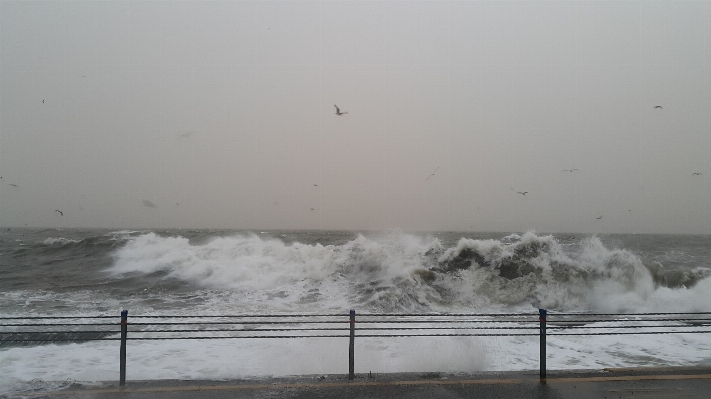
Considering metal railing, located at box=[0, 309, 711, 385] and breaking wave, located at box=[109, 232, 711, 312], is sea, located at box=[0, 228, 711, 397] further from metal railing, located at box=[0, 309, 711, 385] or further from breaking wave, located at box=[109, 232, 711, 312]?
metal railing, located at box=[0, 309, 711, 385]

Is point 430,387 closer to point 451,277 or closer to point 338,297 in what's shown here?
point 338,297

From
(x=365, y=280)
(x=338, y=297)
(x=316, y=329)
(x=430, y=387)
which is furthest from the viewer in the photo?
(x=365, y=280)

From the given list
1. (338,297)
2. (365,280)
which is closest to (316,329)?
(338,297)

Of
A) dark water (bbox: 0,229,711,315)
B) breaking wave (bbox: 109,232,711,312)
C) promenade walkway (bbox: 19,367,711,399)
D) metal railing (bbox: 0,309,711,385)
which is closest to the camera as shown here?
promenade walkway (bbox: 19,367,711,399)

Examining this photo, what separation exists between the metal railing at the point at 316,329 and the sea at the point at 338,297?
1.49ft

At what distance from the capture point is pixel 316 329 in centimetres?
662

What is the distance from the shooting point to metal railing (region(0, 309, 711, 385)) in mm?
6465

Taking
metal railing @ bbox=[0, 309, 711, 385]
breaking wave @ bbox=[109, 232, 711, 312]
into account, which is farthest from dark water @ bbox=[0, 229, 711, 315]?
metal railing @ bbox=[0, 309, 711, 385]

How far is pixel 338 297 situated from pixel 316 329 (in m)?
13.4

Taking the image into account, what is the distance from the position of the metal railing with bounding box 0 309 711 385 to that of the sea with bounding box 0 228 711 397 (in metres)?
0.45

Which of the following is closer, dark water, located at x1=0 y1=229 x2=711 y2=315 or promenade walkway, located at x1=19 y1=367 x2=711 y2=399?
promenade walkway, located at x1=19 y1=367 x2=711 y2=399

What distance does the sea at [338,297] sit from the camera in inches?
368

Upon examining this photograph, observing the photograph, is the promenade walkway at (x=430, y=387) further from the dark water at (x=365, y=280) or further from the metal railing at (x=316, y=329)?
the dark water at (x=365, y=280)

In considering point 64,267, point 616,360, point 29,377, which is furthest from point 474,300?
point 64,267
